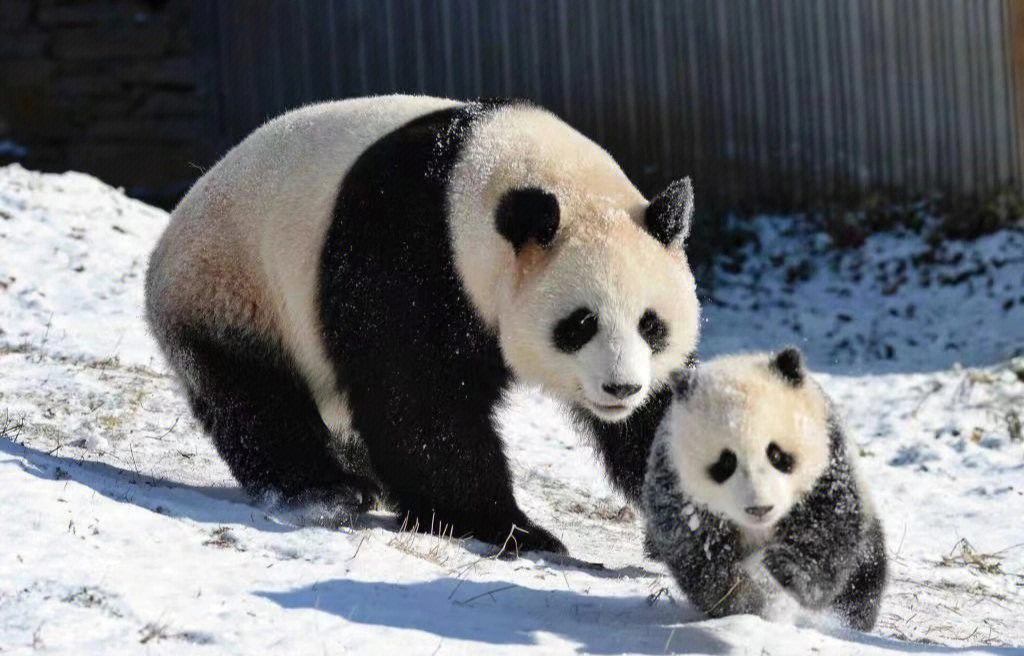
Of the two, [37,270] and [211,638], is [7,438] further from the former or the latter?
[37,270]

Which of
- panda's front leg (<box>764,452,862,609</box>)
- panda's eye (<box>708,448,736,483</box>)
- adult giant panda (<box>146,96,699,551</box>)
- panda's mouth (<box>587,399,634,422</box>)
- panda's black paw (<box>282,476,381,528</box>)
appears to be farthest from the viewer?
panda's black paw (<box>282,476,381,528</box>)

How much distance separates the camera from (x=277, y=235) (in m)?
5.50

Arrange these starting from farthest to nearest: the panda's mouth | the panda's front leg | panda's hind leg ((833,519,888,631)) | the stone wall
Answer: the stone wall < the panda's mouth < panda's hind leg ((833,519,888,631)) < the panda's front leg

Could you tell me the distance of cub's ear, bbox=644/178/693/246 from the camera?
4832mm

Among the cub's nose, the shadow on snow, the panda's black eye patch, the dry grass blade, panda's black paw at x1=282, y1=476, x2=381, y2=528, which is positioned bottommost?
the dry grass blade

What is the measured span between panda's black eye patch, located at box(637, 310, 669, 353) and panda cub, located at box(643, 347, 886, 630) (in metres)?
0.45

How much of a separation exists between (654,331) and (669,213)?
0.43m

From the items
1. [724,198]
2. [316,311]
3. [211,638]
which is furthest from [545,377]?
[724,198]

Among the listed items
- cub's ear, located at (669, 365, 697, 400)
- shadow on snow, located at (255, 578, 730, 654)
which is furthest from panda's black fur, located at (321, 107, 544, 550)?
cub's ear, located at (669, 365, 697, 400)

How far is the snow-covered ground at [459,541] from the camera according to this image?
12.2 feet

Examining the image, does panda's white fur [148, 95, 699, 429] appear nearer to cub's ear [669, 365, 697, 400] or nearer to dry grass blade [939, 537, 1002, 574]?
cub's ear [669, 365, 697, 400]

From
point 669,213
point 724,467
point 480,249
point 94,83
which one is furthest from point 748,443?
point 94,83

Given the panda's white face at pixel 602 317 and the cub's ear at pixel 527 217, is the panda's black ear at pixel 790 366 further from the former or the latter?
the cub's ear at pixel 527 217

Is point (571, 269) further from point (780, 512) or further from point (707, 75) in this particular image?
point (707, 75)
